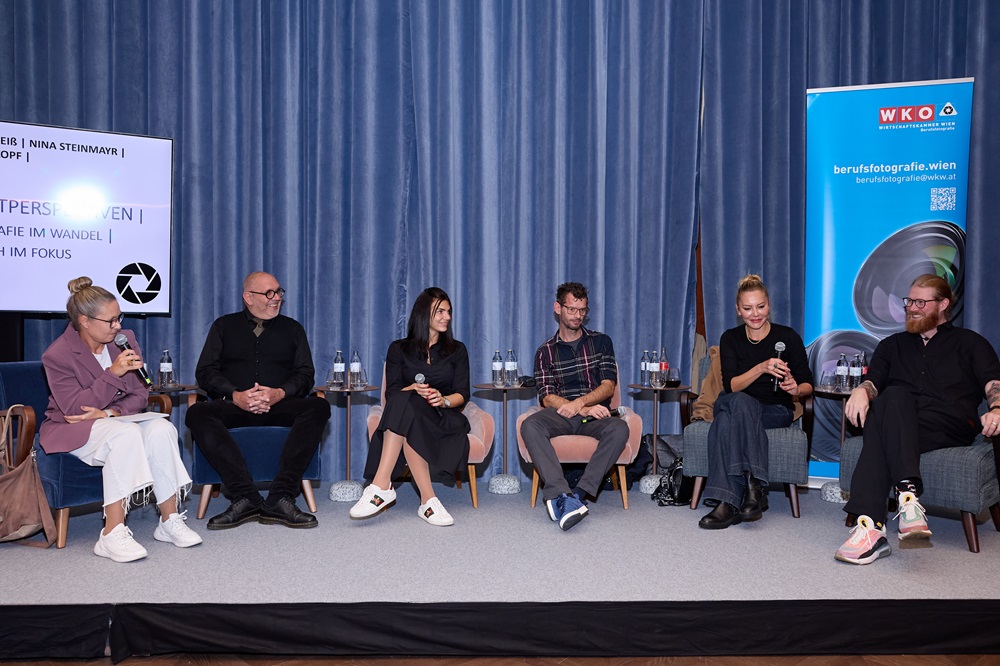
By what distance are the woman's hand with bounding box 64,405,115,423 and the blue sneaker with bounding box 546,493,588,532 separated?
2026 mm

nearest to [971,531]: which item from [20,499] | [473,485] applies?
[473,485]

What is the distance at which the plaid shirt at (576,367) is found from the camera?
4.14 m

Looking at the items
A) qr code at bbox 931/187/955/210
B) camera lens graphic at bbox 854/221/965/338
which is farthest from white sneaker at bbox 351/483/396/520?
qr code at bbox 931/187/955/210

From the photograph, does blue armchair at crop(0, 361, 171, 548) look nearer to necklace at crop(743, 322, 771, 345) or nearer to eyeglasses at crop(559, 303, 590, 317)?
eyeglasses at crop(559, 303, 590, 317)

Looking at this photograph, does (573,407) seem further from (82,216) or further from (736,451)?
(82,216)

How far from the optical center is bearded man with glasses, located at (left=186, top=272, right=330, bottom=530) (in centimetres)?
358

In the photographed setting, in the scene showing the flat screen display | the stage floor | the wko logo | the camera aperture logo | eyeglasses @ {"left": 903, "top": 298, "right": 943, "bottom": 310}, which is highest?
the wko logo

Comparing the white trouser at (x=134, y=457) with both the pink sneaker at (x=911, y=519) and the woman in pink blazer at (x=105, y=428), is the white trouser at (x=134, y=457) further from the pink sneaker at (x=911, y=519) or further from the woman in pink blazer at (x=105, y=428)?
the pink sneaker at (x=911, y=519)

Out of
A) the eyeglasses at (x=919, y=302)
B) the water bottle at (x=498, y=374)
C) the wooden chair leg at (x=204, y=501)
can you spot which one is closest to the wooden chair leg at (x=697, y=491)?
the water bottle at (x=498, y=374)

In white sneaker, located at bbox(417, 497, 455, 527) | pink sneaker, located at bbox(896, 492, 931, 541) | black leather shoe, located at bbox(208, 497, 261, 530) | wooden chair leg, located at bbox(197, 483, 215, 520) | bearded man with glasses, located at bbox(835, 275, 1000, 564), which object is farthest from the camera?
wooden chair leg, located at bbox(197, 483, 215, 520)

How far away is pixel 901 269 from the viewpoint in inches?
172

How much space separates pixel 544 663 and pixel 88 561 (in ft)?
6.07

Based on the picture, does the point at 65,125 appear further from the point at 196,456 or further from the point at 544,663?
the point at 544,663

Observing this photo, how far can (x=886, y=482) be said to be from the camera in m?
3.17
